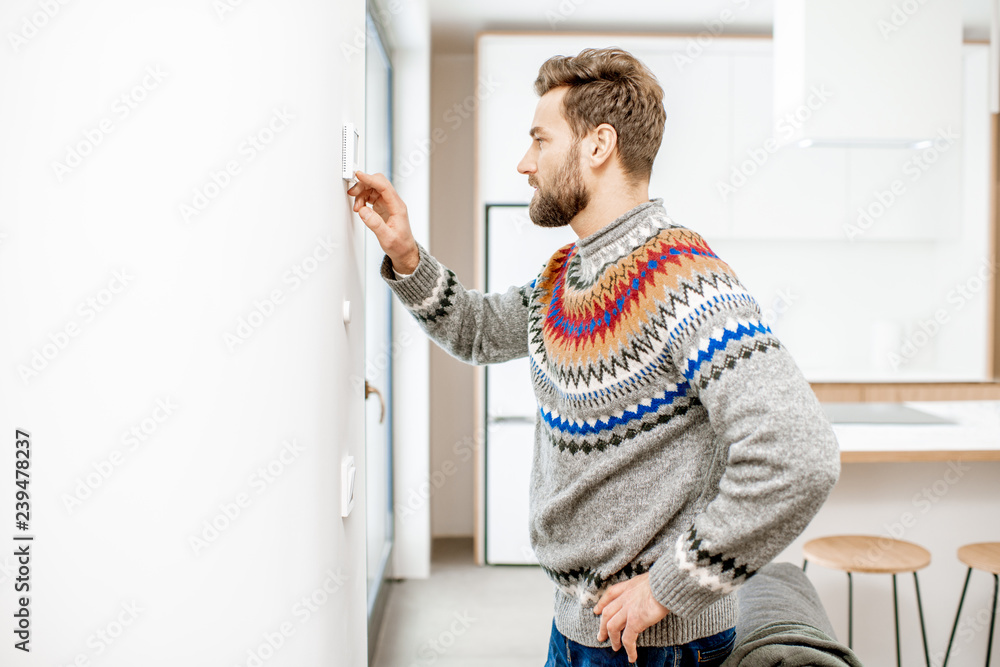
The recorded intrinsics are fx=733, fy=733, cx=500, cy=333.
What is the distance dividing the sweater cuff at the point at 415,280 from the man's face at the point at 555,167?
259mm

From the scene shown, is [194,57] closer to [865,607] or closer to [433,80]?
[865,607]

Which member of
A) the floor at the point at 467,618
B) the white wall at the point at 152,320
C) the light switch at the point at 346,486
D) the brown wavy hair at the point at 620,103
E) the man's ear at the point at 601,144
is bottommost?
the floor at the point at 467,618

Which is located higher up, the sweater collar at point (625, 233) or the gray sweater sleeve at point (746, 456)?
the sweater collar at point (625, 233)

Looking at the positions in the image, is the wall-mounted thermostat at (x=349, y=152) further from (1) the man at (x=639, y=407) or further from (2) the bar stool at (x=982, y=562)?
(2) the bar stool at (x=982, y=562)

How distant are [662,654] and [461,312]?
27.4 inches

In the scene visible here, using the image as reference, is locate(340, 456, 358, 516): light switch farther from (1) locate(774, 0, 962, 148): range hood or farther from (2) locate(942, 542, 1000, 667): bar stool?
(1) locate(774, 0, 962, 148): range hood

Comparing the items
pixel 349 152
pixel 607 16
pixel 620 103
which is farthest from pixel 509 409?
pixel 620 103

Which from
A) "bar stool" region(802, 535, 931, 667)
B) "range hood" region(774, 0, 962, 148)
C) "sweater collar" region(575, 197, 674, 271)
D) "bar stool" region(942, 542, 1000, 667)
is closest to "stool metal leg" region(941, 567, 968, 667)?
"bar stool" region(942, 542, 1000, 667)

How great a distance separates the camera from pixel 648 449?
1.05 meters

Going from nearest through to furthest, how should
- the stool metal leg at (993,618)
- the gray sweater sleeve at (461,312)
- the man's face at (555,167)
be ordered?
the man's face at (555,167) → the gray sweater sleeve at (461,312) → the stool metal leg at (993,618)

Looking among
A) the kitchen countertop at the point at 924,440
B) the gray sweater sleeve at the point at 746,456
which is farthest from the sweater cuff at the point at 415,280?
the kitchen countertop at the point at 924,440

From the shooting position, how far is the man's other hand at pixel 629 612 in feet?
3.16

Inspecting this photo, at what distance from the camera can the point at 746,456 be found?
88 centimetres

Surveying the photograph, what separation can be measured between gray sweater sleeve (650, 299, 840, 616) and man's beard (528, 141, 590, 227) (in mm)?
317
